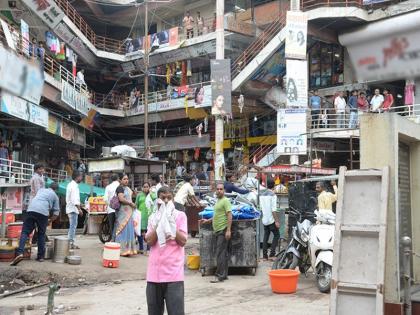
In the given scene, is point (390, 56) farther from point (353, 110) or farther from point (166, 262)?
point (353, 110)

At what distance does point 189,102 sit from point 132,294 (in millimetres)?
22688

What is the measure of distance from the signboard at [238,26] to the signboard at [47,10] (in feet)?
27.0

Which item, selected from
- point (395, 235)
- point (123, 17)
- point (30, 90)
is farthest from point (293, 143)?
point (123, 17)

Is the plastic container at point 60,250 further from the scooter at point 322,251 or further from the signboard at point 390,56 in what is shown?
the signboard at point 390,56

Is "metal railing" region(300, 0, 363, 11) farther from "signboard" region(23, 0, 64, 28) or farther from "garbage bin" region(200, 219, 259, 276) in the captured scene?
"garbage bin" region(200, 219, 259, 276)

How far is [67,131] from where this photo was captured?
2697 centimetres

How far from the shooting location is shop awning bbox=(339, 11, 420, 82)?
204 centimetres

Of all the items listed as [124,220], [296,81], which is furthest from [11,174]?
[296,81]

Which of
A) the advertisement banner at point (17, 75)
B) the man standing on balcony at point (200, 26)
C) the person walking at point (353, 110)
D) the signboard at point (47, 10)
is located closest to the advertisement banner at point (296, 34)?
the person walking at point (353, 110)

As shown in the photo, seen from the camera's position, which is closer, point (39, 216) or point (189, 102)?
point (39, 216)

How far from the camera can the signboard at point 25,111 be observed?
17.6m

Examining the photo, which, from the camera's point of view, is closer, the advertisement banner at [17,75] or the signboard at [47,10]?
the advertisement banner at [17,75]

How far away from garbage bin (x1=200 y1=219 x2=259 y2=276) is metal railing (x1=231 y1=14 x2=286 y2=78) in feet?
53.8

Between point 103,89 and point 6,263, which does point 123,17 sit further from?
point 6,263
